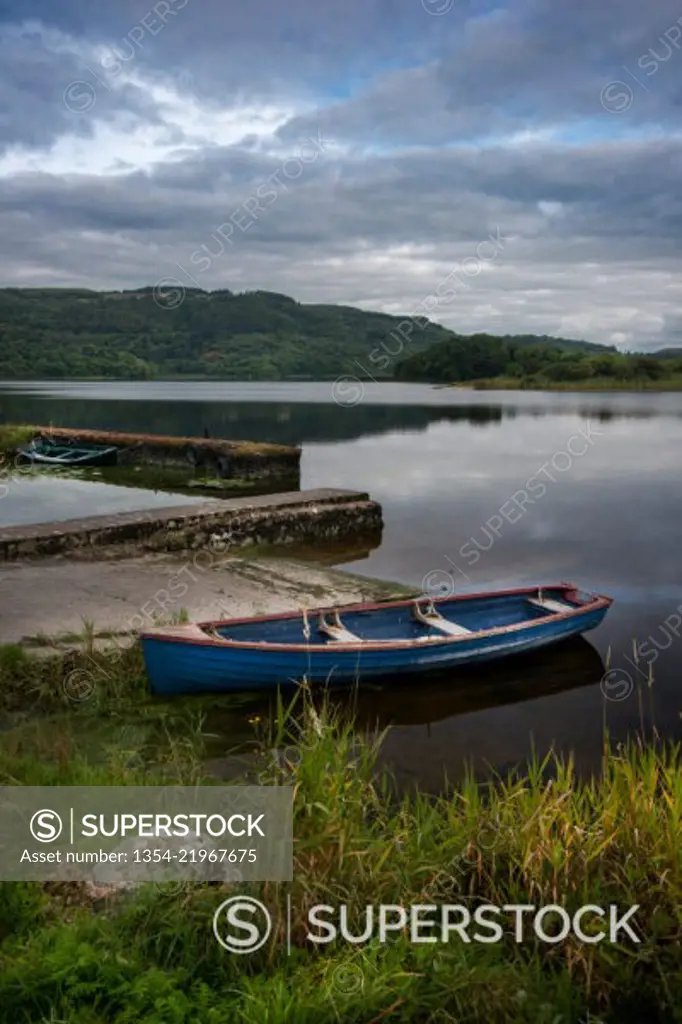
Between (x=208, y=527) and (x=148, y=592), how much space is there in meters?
3.63

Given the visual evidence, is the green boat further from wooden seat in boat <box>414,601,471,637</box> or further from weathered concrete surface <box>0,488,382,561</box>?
wooden seat in boat <box>414,601,471,637</box>

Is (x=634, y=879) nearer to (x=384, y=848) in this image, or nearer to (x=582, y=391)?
(x=384, y=848)

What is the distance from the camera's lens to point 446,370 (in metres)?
142

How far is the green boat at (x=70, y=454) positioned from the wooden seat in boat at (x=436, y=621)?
→ 70.4ft

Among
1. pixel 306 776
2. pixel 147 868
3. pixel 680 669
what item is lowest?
pixel 680 669

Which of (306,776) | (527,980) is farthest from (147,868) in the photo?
(527,980)

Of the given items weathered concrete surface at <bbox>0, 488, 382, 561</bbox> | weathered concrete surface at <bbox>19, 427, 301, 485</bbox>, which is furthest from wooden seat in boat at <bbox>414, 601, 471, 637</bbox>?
weathered concrete surface at <bbox>19, 427, 301, 485</bbox>

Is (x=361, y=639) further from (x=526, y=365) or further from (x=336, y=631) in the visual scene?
(x=526, y=365)

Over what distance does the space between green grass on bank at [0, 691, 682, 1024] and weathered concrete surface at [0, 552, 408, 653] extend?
4461mm

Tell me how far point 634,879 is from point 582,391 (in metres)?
127

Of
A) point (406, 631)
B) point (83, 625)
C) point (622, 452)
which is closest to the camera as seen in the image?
point (83, 625)

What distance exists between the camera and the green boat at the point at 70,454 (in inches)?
1160

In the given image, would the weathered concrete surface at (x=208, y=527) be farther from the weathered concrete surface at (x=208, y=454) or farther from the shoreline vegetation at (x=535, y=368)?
the shoreline vegetation at (x=535, y=368)

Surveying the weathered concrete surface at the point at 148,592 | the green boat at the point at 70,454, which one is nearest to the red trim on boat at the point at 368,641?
the weathered concrete surface at the point at 148,592
